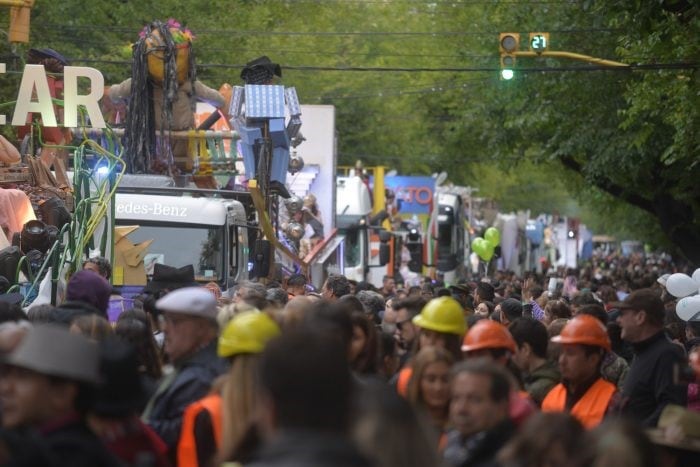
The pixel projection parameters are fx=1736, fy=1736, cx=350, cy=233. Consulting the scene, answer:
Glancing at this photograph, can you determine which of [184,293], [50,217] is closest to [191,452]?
[184,293]

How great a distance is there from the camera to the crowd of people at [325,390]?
4.63m

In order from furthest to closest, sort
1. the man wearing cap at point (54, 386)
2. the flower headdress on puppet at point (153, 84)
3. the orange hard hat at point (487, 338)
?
the flower headdress on puppet at point (153, 84) → the orange hard hat at point (487, 338) → the man wearing cap at point (54, 386)

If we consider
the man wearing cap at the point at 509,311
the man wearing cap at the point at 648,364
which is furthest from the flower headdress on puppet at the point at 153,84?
the man wearing cap at the point at 648,364

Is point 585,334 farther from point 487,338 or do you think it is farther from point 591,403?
point 487,338

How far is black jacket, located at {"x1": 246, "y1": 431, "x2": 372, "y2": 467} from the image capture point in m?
4.30

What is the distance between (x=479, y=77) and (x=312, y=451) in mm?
44798

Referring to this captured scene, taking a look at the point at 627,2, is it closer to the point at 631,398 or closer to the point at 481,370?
the point at 631,398

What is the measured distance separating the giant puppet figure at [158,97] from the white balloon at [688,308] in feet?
31.5

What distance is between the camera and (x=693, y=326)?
16.0m

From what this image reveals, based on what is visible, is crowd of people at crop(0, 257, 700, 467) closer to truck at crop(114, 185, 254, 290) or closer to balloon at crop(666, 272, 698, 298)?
balloon at crop(666, 272, 698, 298)

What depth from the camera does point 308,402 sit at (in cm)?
443

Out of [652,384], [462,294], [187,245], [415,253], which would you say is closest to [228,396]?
[652,384]

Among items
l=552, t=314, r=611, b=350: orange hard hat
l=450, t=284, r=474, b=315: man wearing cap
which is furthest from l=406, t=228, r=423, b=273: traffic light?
l=552, t=314, r=611, b=350: orange hard hat

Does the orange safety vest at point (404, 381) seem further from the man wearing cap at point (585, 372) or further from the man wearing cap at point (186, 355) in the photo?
the man wearing cap at point (585, 372)
